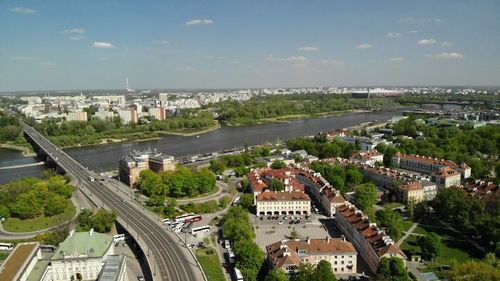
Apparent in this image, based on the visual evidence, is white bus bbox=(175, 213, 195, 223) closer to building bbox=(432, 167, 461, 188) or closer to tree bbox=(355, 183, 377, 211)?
tree bbox=(355, 183, 377, 211)

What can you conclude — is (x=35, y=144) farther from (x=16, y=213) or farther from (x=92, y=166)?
(x=16, y=213)

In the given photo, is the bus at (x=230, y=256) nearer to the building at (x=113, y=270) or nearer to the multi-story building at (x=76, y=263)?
the building at (x=113, y=270)

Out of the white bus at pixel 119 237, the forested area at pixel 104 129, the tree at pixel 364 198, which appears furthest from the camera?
the forested area at pixel 104 129

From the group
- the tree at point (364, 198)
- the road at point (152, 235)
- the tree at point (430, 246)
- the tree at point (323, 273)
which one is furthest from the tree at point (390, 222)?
the road at point (152, 235)

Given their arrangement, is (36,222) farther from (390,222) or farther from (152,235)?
(390,222)

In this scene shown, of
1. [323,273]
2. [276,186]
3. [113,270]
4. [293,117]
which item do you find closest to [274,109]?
[293,117]
